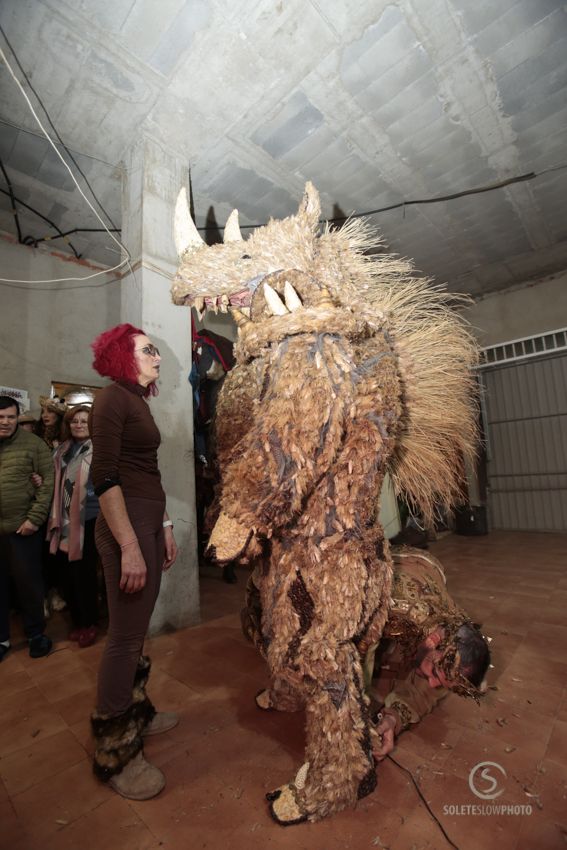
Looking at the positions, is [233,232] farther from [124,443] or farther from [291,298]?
[124,443]

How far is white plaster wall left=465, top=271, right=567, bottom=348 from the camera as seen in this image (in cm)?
743

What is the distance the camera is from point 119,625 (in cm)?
155

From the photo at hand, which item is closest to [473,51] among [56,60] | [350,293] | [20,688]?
[350,293]

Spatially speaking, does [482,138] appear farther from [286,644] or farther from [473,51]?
[286,644]

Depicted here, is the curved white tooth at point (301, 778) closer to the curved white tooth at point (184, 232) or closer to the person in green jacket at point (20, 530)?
the curved white tooth at point (184, 232)

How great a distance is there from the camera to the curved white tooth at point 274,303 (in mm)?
1493

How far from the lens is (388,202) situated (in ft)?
16.9

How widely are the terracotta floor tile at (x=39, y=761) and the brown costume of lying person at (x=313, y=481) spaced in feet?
3.33

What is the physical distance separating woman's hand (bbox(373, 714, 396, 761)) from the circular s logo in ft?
1.04

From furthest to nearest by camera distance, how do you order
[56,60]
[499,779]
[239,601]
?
[239,601] → [56,60] → [499,779]

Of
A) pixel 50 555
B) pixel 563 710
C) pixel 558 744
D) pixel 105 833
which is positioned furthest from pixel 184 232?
pixel 50 555

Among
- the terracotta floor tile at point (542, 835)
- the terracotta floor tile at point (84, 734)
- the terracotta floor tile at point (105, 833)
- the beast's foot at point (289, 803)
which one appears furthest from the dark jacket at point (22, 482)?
the terracotta floor tile at point (542, 835)

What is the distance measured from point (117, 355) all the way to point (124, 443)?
1.39ft

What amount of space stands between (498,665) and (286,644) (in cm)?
184
